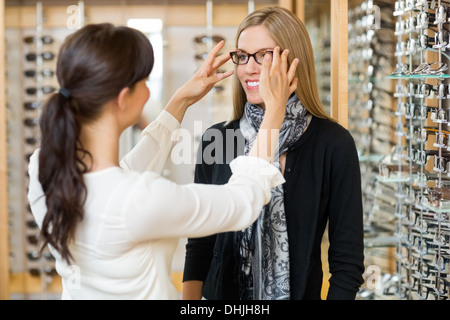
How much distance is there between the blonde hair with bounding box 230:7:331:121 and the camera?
175 centimetres

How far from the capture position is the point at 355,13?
4.33m

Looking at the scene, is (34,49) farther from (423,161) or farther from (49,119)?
(49,119)

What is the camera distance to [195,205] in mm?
1268

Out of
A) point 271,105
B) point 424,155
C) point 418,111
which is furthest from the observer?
point 418,111

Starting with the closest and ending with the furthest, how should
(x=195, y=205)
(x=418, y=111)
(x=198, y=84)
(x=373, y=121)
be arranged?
(x=195, y=205), (x=198, y=84), (x=418, y=111), (x=373, y=121)

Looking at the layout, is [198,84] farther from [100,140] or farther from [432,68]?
[432,68]

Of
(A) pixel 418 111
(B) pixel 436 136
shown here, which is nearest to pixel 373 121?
(A) pixel 418 111

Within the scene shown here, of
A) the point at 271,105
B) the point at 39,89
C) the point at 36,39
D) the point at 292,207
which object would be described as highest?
the point at 36,39

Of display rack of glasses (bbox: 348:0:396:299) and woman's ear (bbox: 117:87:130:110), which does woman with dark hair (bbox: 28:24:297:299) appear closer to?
woman's ear (bbox: 117:87:130:110)

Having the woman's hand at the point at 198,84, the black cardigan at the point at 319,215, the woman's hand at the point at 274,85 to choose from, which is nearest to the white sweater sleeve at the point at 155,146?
the woman's hand at the point at 198,84

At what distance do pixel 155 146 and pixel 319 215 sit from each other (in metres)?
0.50

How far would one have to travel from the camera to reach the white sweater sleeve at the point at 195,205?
1234 mm

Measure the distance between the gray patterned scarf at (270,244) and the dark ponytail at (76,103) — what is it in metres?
0.57
